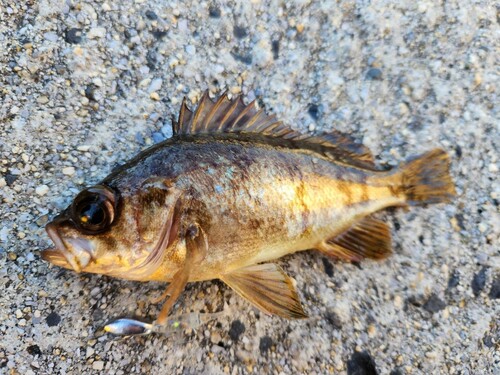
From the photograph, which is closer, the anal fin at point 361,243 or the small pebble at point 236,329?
the small pebble at point 236,329

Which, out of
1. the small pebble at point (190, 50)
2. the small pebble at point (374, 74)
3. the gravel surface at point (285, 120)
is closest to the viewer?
the gravel surface at point (285, 120)

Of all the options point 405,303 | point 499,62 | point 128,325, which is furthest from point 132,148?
point 499,62

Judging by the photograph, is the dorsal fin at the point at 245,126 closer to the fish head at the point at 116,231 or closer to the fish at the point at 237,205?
the fish at the point at 237,205

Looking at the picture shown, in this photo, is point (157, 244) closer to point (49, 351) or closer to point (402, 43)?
point (49, 351)

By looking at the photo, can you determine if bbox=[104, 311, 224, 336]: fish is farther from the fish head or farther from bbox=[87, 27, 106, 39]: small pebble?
bbox=[87, 27, 106, 39]: small pebble

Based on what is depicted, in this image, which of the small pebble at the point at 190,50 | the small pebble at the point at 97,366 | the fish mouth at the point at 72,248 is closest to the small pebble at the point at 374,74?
the small pebble at the point at 190,50

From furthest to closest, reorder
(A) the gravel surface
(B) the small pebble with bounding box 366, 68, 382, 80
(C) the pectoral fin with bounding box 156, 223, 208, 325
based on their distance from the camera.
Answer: (B) the small pebble with bounding box 366, 68, 382, 80, (A) the gravel surface, (C) the pectoral fin with bounding box 156, 223, 208, 325

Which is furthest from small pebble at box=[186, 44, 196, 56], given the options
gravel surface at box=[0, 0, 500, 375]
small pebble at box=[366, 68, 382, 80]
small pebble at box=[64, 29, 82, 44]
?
small pebble at box=[366, 68, 382, 80]
